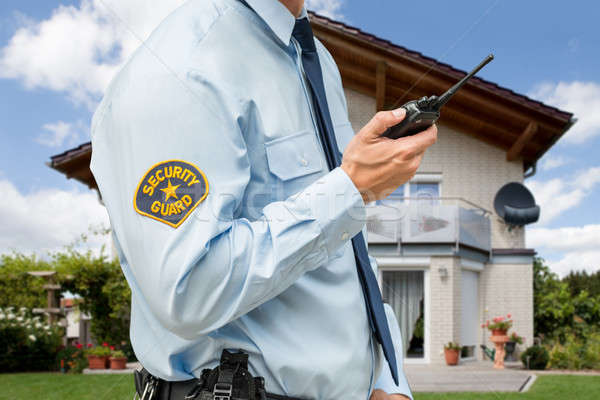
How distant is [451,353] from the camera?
1325 cm

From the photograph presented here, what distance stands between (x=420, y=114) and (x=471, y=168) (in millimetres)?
15322

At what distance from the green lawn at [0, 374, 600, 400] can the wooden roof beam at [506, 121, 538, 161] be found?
619cm

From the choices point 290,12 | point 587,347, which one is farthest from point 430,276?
point 290,12

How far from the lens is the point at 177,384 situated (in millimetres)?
939

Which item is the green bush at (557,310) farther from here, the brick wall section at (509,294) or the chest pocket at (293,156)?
the chest pocket at (293,156)

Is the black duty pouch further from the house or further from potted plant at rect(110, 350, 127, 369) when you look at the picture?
the house

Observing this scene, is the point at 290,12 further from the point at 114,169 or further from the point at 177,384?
the point at 177,384

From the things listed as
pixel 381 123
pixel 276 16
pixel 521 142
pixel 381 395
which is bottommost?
pixel 381 395

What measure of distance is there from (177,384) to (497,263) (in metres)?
15.4

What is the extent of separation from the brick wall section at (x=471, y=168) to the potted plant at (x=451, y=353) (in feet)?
11.2

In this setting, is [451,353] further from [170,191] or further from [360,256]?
[170,191]

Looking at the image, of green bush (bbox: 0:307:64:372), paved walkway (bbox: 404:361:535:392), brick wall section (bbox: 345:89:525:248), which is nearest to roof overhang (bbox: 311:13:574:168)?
brick wall section (bbox: 345:89:525:248)

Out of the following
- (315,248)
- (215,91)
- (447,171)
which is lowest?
(315,248)

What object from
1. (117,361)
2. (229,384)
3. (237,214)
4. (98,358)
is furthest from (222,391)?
(98,358)
